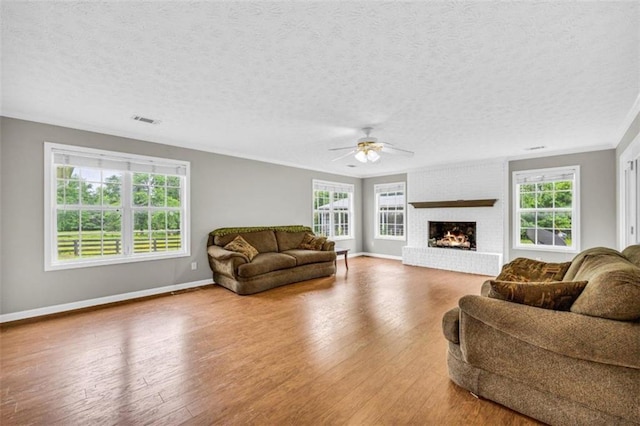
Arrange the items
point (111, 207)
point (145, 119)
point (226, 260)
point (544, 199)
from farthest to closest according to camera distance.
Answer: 1. point (544, 199)
2. point (226, 260)
3. point (111, 207)
4. point (145, 119)

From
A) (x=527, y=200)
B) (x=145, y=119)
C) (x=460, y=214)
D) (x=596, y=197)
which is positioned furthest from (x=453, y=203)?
(x=145, y=119)

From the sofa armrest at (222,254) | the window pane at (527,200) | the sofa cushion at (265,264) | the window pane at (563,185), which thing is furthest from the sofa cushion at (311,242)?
the window pane at (563,185)

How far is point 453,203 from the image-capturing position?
6750 millimetres

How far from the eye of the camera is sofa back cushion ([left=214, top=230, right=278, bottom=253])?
17.3 ft

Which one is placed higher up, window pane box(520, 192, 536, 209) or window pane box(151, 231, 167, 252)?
window pane box(520, 192, 536, 209)

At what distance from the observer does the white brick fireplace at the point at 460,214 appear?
620cm

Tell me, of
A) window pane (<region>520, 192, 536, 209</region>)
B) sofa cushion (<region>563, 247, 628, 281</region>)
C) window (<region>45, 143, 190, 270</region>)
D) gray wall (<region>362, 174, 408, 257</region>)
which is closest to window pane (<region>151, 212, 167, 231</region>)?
window (<region>45, 143, 190, 270</region>)

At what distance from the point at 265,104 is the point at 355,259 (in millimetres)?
5814

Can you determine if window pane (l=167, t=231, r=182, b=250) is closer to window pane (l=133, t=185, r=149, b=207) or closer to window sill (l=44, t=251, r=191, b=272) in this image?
window sill (l=44, t=251, r=191, b=272)

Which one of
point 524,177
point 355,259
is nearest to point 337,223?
point 355,259

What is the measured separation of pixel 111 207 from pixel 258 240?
248 cm

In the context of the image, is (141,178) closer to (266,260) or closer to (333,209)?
(266,260)

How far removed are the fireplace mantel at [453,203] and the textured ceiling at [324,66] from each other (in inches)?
86.7

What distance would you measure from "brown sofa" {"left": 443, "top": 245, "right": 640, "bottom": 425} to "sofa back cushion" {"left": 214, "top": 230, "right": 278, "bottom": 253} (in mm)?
4198
